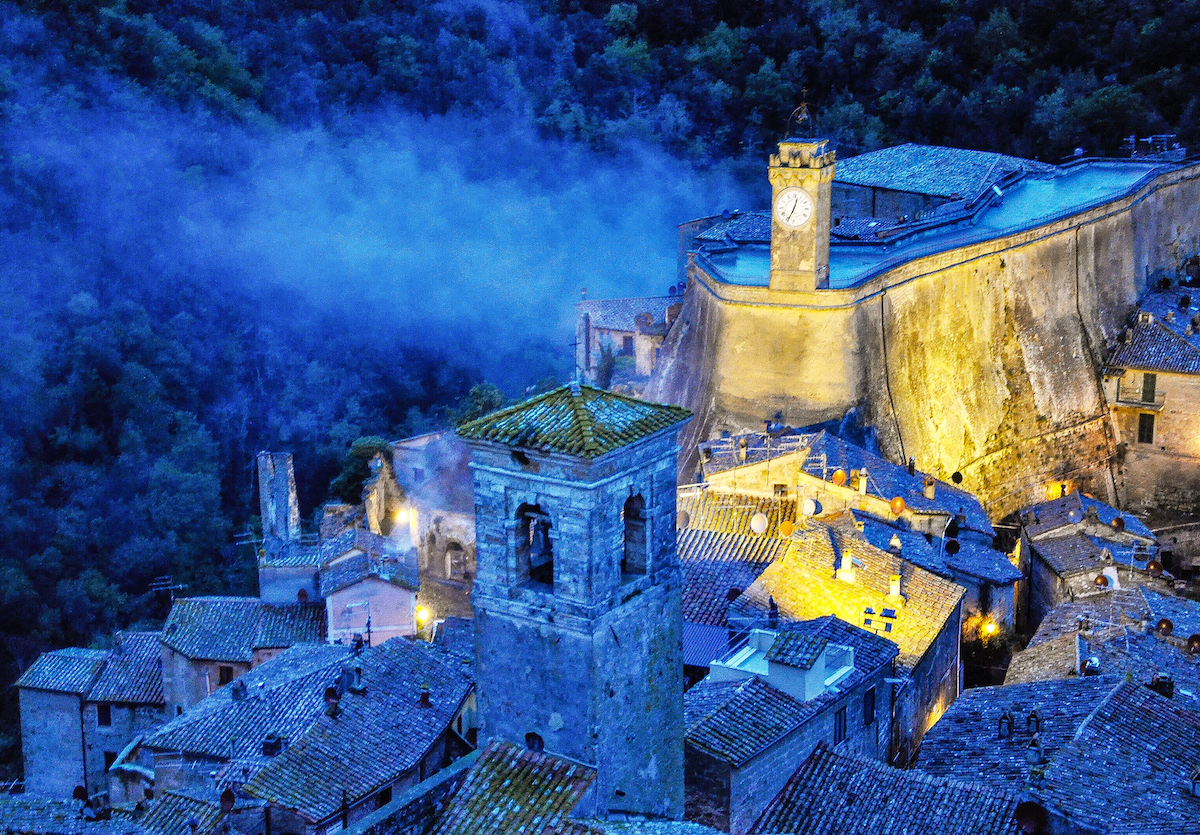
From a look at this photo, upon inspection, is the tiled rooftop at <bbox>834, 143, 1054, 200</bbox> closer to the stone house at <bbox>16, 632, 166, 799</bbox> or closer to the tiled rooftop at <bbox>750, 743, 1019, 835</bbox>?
the stone house at <bbox>16, 632, 166, 799</bbox>

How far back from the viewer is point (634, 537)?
1209 centimetres

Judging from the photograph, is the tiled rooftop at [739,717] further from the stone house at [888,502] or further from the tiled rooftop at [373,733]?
the stone house at [888,502]

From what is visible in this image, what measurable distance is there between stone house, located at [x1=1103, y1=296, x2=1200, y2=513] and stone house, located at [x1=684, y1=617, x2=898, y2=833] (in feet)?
43.3

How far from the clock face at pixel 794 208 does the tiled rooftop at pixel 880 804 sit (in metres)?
10.7

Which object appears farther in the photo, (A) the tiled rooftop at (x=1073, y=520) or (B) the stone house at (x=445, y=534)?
(B) the stone house at (x=445, y=534)

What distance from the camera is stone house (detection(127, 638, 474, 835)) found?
1525 centimetres

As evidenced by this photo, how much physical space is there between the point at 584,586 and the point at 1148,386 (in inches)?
751

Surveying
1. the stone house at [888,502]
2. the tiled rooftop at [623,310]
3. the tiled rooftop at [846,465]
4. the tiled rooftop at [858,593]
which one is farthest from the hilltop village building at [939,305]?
the tiled rooftop at [858,593]

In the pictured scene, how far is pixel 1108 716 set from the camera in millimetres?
15469

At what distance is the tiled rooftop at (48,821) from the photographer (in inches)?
497

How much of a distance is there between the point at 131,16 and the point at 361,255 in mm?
8918

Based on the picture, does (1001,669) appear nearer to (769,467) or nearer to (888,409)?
(769,467)

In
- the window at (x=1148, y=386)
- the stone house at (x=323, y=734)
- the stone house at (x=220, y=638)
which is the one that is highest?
the window at (x=1148, y=386)

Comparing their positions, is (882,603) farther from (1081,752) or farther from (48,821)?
(48,821)
